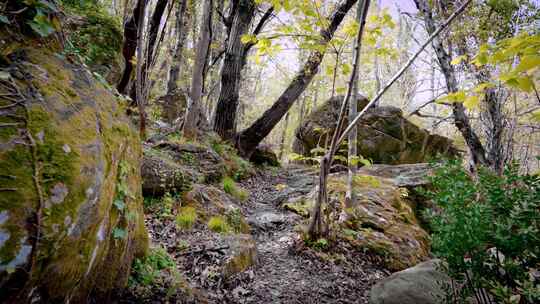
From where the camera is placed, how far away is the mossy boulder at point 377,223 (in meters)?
3.78

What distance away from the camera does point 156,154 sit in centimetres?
Answer: 433

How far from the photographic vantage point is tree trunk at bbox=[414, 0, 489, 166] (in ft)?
14.6

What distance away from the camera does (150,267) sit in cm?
215

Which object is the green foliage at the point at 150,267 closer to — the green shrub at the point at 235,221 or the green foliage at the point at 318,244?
the green shrub at the point at 235,221

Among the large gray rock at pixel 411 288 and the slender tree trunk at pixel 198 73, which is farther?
the slender tree trunk at pixel 198 73

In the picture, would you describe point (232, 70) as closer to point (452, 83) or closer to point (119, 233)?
point (452, 83)

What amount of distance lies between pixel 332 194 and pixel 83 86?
162 inches

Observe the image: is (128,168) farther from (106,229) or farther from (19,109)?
(19,109)

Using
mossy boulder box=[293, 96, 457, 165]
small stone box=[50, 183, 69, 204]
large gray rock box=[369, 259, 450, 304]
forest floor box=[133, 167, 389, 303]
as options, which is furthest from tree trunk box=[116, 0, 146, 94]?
mossy boulder box=[293, 96, 457, 165]

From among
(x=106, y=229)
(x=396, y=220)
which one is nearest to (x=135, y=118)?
(x=106, y=229)

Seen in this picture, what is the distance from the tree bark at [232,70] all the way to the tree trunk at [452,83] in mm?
3692

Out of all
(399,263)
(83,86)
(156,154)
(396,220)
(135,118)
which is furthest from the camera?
(135,118)

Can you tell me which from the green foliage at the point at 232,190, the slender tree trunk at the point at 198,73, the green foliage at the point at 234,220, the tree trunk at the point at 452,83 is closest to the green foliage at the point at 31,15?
the green foliage at the point at 234,220

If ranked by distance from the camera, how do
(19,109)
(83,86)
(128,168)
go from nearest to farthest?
1. (19,109)
2. (83,86)
3. (128,168)
